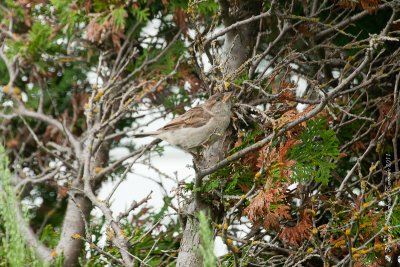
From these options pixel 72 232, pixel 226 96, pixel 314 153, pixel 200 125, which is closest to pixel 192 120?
pixel 200 125

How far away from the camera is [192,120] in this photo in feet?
15.7

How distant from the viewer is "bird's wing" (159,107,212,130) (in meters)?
4.67

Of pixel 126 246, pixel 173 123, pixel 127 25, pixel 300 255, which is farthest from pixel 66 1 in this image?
pixel 300 255

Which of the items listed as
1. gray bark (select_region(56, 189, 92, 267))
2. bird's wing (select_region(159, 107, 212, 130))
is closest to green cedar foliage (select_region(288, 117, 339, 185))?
bird's wing (select_region(159, 107, 212, 130))

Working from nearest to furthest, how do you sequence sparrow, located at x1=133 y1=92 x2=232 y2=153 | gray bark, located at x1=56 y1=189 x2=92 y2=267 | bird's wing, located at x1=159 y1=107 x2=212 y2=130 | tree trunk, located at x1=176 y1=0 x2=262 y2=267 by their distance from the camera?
tree trunk, located at x1=176 y1=0 x2=262 y2=267 → sparrow, located at x1=133 y1=92 x2=232 y2=153 → bird's wing, located at x1=159 y1=107 x2=212 y2=130 → gray bark, located at x1=56 y1=189 x2=92 y2=267

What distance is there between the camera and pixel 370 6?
4.68 m

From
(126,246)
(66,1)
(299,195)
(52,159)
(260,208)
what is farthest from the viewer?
(52,159)

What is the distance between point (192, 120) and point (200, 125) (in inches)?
4.9

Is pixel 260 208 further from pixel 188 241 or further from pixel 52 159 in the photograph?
pixel 52 159

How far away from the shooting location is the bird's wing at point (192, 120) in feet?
15.3

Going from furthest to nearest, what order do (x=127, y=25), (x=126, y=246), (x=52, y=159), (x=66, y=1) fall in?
(x=52, y=159) < (x=127, y=25) < (x=66, y=1) < (x=126, y=246)

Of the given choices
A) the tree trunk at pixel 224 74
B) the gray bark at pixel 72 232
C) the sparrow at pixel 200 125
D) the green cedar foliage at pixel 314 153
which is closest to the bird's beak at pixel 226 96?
the sparrow at pixel 200 125

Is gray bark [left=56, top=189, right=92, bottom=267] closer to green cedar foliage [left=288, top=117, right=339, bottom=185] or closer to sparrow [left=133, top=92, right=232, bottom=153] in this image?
sparrow [left=133, top=92, right=232, bottom=153]

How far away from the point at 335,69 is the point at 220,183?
255 centimetres
